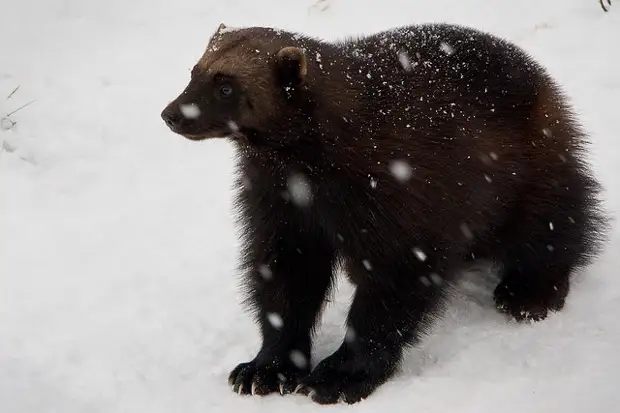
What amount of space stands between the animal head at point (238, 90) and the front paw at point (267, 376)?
129cm

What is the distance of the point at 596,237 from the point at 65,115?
4481 millimetres

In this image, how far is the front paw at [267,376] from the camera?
438 centimetres

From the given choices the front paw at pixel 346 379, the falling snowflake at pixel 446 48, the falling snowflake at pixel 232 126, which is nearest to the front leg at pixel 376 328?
the front paw at pixel 346 379

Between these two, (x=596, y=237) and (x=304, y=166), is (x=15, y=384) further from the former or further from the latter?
(x=596, y=237)

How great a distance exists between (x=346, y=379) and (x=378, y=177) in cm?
103

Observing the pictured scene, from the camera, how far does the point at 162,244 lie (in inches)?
Result: 235

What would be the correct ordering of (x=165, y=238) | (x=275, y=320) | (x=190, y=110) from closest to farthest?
(x=190, y=110) < (x=275, y=320) < (x=165, y=238)

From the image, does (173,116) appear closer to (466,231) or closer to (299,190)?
(299,190)

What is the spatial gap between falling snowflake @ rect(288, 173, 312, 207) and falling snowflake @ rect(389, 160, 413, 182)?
0.40 metres

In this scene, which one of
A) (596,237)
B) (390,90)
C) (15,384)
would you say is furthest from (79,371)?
(596,237)

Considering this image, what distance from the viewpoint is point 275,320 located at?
4520mm

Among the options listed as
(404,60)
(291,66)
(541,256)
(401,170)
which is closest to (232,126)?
(291,66)

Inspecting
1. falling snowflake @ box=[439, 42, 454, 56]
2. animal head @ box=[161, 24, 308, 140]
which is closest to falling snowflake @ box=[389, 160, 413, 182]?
animal head @ box=[161, 24, 308, 140]

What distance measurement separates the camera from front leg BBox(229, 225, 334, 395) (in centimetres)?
437
